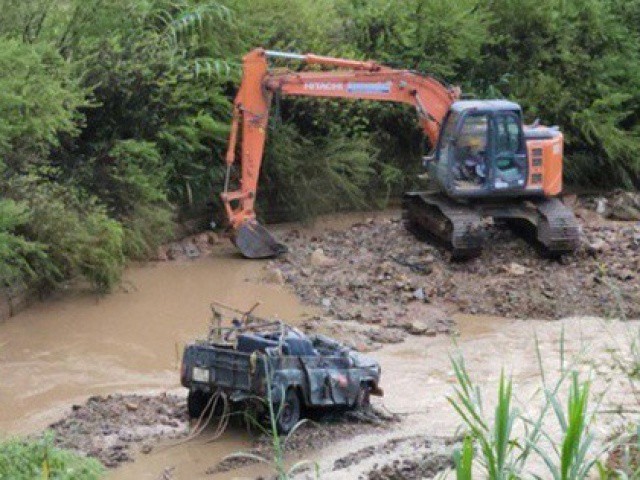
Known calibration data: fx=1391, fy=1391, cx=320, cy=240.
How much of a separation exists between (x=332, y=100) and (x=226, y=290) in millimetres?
5281

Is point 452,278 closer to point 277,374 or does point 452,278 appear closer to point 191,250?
point 191,250

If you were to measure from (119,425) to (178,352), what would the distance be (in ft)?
9.27

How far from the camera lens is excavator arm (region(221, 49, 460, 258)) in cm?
1888

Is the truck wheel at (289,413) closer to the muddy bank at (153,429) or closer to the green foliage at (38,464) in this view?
the muddy bank at (153,429)

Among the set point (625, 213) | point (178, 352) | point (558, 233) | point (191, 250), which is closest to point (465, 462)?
point (178, 352)

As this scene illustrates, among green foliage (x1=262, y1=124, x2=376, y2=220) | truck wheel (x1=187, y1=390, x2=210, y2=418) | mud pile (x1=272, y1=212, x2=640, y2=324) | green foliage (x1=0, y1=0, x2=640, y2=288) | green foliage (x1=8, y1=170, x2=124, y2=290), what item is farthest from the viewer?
green foliage (x1=262, y1=124, x2=376, y2=220)

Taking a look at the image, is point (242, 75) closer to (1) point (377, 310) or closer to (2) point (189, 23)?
(2) point (189, 23)

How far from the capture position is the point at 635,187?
25.6 meters

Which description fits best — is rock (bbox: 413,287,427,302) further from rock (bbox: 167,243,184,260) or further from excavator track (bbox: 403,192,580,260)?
rock (bbox: 167,243,184,260)

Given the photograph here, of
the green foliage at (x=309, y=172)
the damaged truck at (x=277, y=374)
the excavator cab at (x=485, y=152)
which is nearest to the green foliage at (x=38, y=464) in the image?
the damaged truck at (x=277, y=374)

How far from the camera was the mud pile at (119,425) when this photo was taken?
11.1 m

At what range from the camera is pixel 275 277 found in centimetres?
1791

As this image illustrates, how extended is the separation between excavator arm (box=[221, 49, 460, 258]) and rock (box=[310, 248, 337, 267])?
1.60 ft

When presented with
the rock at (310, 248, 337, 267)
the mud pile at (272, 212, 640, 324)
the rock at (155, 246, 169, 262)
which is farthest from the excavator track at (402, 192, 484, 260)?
the rock at (155, 246, 169, 262)
